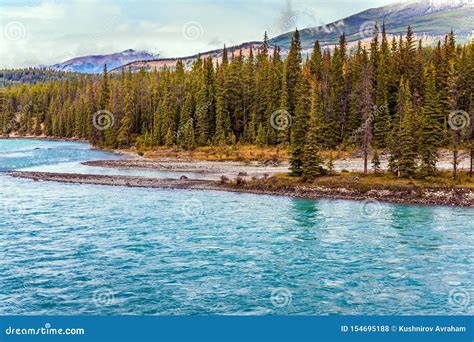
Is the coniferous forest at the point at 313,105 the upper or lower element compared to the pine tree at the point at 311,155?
upper

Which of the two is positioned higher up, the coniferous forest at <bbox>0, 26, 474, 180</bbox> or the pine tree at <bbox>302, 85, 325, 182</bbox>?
the coniferous forest at <bbox>0, 26, 474, 180</bbox>

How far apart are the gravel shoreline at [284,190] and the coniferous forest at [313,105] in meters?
4.81

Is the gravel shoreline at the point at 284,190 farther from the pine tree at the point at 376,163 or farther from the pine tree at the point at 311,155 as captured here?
the pine tree at the point at 376,163

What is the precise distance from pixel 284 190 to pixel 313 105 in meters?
11.9

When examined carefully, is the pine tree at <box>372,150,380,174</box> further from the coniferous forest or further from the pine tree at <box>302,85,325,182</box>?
the pine tree at <box>302,85,325,182</box>

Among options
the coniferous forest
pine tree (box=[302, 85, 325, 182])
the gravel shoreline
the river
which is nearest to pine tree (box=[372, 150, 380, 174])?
the coniferous forest

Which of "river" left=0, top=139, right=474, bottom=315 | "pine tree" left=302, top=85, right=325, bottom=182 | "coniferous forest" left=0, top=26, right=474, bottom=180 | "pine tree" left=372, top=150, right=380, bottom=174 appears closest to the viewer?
"river" left=0, top=139, right=474, bottom=315

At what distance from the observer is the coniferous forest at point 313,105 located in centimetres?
5675

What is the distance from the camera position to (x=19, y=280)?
74.6 feet

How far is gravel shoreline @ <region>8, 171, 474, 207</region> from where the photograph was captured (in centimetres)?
4581

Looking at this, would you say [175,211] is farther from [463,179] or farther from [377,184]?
[463,179]

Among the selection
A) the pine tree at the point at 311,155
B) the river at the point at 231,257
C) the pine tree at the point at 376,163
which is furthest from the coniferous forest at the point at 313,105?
the river at the point at 231,257

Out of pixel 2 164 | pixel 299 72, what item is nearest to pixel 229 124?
pixel 299 72

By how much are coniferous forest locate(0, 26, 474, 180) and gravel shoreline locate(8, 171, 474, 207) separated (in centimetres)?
481
